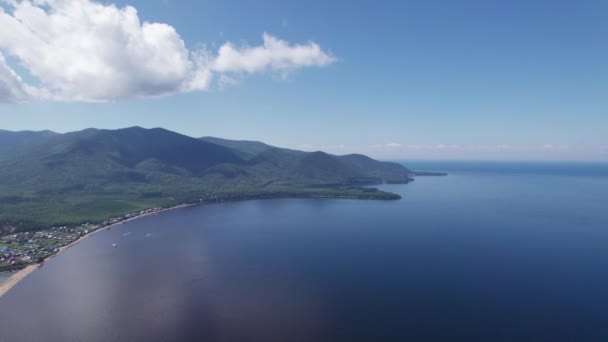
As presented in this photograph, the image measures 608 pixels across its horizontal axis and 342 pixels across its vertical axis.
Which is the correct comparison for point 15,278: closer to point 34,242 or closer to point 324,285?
point 34,242

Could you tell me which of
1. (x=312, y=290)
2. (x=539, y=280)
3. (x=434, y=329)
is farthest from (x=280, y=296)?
Answer: (x=539, y=280)

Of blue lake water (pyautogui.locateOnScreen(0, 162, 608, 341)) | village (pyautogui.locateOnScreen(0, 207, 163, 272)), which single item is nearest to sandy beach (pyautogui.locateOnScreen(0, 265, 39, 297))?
blue lake water (pyautogui.locateOnScreen(0, 162, 608, 341))

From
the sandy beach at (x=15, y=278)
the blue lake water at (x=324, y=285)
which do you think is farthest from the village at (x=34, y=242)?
the blue lake water at (x=324, y=285)

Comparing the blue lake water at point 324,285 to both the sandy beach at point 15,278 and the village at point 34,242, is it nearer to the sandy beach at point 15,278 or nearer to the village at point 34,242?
the sandy beach at point 15,278

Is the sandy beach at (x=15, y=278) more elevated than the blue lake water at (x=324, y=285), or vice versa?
the blue lake water at (x=324, y=285)

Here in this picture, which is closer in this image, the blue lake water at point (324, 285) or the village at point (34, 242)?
the blue lake water at point (324, 285)

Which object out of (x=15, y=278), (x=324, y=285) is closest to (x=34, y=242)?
(x=15, y=278)

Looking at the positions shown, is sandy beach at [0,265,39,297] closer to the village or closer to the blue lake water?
the blue lake water
